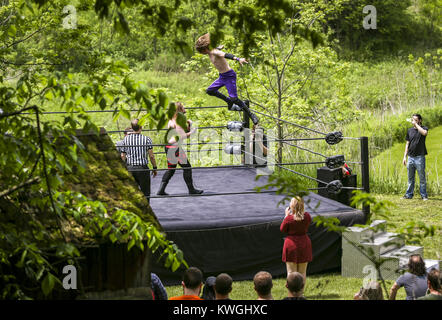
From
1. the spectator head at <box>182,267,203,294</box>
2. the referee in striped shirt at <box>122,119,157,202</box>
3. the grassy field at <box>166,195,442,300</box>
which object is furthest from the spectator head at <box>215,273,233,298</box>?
the referee in striped shirt at <box>122,119,157,202</box>

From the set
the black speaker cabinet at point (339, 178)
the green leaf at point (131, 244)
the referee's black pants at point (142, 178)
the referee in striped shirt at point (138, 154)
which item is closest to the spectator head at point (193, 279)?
the green leaf at point (131, 244)

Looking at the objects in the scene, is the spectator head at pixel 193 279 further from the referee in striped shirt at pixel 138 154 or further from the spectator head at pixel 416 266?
the referee in striped shirt at pixel 138 154

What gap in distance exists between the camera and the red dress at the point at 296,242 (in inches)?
273

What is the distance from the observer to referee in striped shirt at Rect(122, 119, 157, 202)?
317 inches

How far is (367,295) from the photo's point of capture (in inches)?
163

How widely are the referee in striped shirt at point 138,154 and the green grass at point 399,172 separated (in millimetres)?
5814

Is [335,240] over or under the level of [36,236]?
under

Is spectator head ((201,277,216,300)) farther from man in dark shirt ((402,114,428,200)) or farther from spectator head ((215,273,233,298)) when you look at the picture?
man in dark shirt ((402,114,428,200))

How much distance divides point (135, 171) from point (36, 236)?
521 cm

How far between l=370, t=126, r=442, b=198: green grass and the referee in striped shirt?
19.1ft

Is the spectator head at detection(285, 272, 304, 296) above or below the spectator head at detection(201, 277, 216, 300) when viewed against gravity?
above
